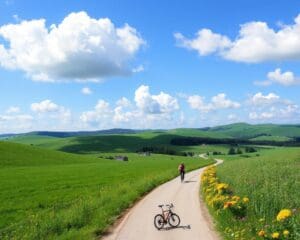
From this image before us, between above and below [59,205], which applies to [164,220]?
above

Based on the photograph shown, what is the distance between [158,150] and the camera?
7554 inches

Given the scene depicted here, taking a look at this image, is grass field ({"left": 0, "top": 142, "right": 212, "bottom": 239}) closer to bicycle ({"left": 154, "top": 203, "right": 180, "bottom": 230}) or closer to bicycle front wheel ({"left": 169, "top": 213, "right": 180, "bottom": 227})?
bicycle ({"left": 154, "top": 203, "right": 180, "bottom": 230})

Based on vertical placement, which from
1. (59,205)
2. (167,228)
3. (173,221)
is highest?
(173,221)

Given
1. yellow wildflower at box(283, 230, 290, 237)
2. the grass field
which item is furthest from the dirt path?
yellow wildflower at box(283, 230, 290, 237)

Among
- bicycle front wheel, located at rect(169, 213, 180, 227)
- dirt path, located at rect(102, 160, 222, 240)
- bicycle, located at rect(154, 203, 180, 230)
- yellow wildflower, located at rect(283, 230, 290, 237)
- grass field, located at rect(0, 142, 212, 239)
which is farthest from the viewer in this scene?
bicycle front wheel, located at rect(169, 213, 180, 227)

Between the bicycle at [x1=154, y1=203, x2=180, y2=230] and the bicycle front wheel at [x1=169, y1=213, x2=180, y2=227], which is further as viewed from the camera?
the bicycle front wheel at [x1=169, y1=213, x2=180, y2=227]

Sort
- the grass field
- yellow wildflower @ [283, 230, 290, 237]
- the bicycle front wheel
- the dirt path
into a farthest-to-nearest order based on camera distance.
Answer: the bicycle front wheel, the grass field, the dirt path, yellow wildflower @ [283, 230, 290, 237]

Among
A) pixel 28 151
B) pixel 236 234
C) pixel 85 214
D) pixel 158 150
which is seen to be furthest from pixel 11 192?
pixel 158 150

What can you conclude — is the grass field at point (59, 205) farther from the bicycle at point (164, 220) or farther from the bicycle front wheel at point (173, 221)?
the bicycle front wheel at point (173, 221)

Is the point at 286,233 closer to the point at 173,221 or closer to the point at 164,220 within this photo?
the point at 164,220

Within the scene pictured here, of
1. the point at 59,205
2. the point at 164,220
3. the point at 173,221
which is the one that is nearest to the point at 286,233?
the point at 164,220

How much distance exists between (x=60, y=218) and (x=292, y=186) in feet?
31.5

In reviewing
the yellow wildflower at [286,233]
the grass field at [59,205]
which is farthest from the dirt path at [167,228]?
the yellow wildflower at [286,233]

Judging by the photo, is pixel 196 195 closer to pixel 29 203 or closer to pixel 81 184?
pixel 29 203
